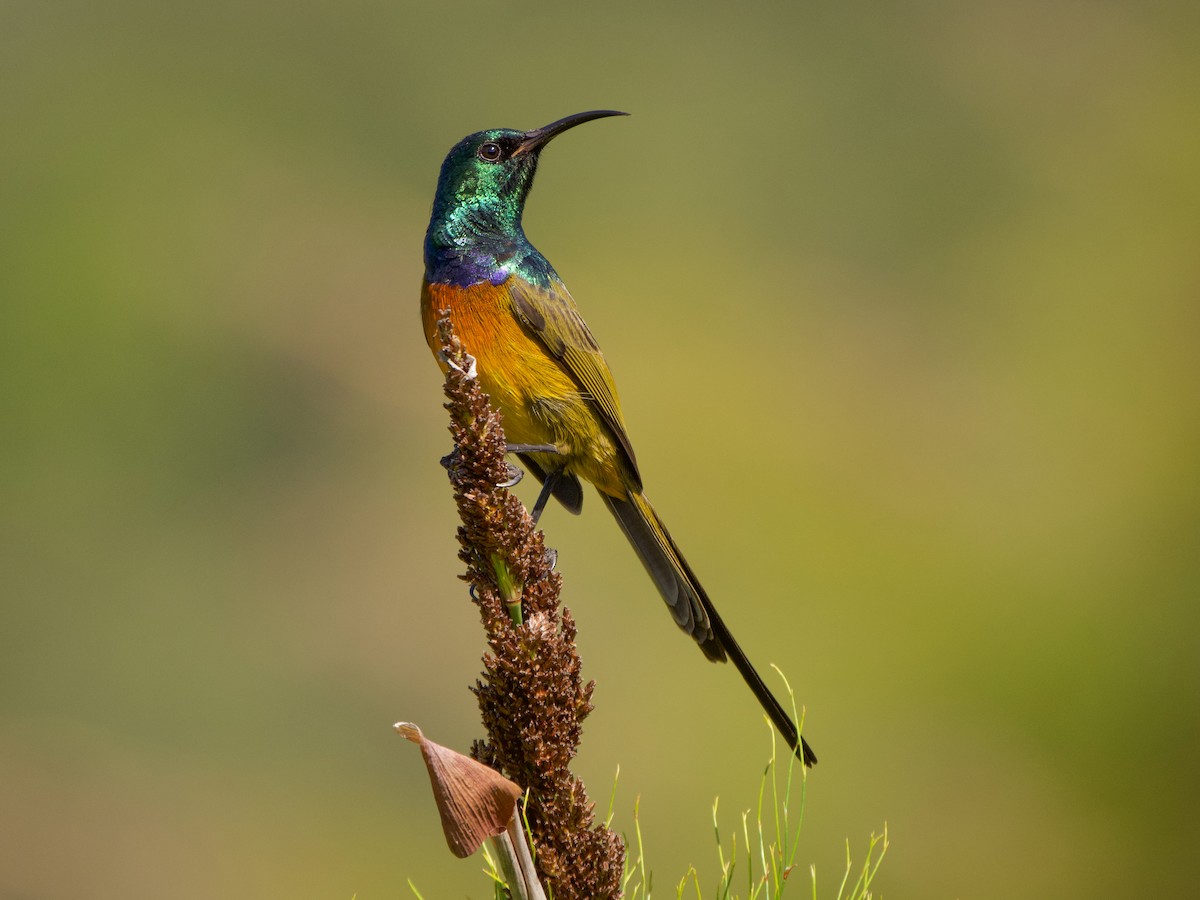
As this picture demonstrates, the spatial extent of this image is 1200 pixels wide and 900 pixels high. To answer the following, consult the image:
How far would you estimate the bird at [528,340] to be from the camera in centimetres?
452

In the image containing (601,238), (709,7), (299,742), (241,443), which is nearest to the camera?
(299,742)

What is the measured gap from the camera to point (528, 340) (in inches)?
182

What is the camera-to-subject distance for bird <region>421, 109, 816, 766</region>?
14.8ft

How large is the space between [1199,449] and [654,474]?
4.78m

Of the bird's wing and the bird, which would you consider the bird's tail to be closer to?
the bird

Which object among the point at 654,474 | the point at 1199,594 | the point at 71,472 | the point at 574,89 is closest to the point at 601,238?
the point at 574,89

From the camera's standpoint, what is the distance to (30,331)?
1249cm

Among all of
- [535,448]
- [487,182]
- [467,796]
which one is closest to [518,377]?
[535,448]

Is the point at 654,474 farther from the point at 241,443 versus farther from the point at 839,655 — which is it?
the point at 241,443

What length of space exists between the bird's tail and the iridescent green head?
101cm

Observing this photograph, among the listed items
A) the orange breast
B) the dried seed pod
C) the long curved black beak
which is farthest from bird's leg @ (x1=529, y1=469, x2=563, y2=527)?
the dried seed pod

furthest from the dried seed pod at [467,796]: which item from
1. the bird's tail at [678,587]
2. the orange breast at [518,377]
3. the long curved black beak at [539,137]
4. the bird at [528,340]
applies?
the long curved black beak at [539,137]

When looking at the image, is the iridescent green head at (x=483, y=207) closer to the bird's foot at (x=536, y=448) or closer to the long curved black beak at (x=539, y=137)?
the long curved black beak at (x=539, y=137)

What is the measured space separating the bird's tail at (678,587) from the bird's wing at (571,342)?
0.41ft
